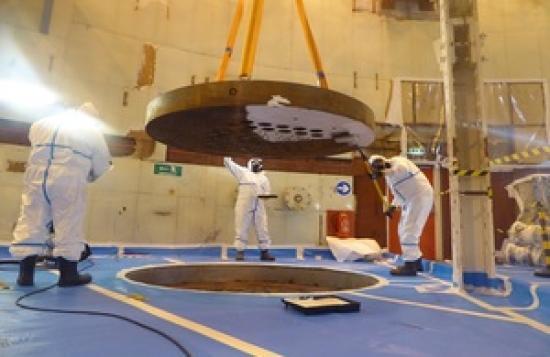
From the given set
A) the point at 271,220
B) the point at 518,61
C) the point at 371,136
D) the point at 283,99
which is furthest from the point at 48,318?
the point at 518,61

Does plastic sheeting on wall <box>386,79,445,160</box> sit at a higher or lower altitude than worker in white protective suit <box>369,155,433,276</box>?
higher

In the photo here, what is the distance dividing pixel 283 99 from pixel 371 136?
2.66ft

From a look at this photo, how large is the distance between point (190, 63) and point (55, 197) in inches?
153

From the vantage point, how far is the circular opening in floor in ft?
13.6

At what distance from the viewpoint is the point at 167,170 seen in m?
5.64

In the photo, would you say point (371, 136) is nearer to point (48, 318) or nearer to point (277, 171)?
point (48, 318)

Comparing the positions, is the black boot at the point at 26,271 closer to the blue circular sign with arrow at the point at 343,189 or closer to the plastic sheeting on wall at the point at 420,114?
the blue circular sign with arrow at the point at 343,189

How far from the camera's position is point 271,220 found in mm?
6211

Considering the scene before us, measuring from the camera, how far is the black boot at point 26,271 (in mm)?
2633

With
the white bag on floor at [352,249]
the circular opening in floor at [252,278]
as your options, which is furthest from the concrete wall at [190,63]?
the circular opening in floor at [252,278]

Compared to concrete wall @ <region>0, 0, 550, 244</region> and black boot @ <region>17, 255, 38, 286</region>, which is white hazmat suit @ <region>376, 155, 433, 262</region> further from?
black boot @ <region>17, 255, 38, 286</region>

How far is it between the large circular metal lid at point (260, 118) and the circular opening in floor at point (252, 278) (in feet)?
6.17

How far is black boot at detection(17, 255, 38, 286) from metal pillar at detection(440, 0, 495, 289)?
3057mm

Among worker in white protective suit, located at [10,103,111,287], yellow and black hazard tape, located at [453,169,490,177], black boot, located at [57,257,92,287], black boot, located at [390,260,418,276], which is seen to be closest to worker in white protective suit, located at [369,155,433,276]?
black boot, located at [390,260,418,276]
